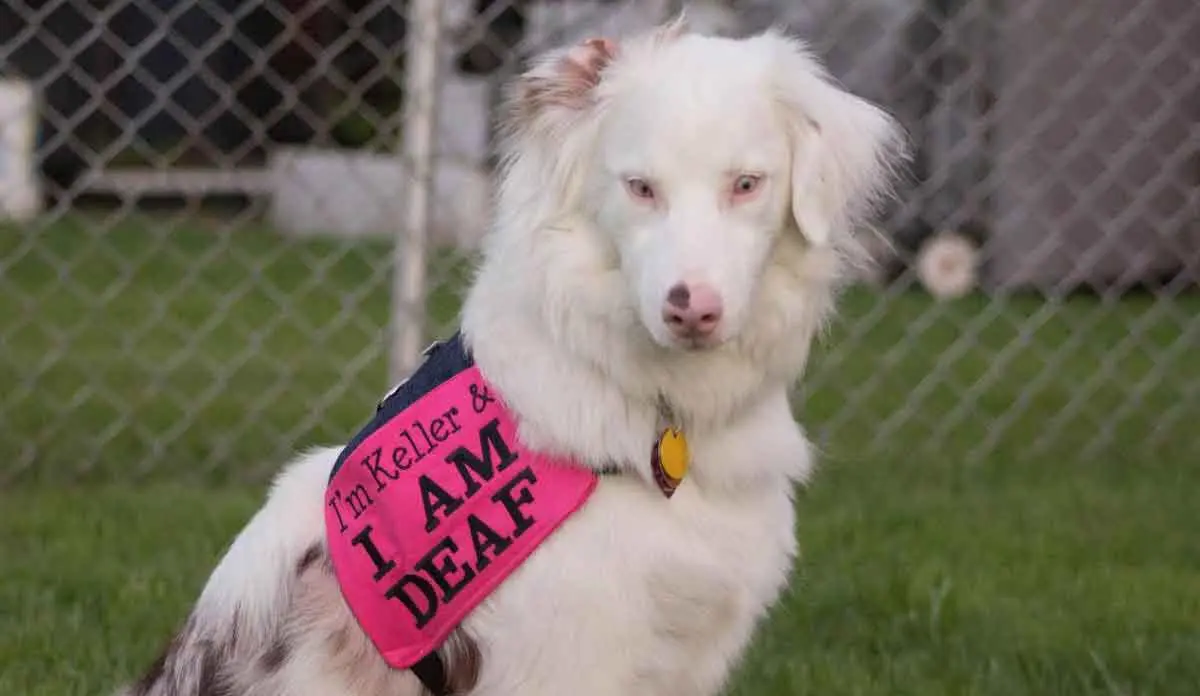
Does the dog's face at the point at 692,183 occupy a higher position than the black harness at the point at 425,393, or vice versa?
the dog's face at the point at 692,183

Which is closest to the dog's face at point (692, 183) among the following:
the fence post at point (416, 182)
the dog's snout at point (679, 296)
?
the dog's snout at point (679, 296)

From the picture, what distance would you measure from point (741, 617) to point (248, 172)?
955 centimetres

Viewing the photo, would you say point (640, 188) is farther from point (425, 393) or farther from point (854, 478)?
point (854, 478)

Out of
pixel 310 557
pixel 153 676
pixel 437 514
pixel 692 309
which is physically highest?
pixel 692 309

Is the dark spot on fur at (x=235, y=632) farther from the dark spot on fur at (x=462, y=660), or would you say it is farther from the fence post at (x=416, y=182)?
the fence post at (x=416, y=182)

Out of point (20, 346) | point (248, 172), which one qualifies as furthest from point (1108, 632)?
point (248, 172)

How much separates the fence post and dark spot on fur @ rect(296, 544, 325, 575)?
2020 millimetres

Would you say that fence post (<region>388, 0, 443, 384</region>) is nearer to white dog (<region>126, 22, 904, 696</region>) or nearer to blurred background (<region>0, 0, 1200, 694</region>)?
blurred background (<region>0, 0, 1200, 694</region>)

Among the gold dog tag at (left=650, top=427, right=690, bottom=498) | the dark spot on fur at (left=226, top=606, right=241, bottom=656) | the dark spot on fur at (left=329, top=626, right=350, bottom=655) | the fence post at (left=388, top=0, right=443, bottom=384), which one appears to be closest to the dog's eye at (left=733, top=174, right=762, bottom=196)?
the gold dog tag at (left=650, top=427, right=690, bottom=498)

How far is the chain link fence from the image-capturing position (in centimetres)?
538

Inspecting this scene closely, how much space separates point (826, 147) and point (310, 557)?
0.98 meters

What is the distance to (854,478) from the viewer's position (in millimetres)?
5301

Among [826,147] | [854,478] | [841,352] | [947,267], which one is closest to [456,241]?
[947,267]

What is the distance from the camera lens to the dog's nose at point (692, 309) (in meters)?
2.43
